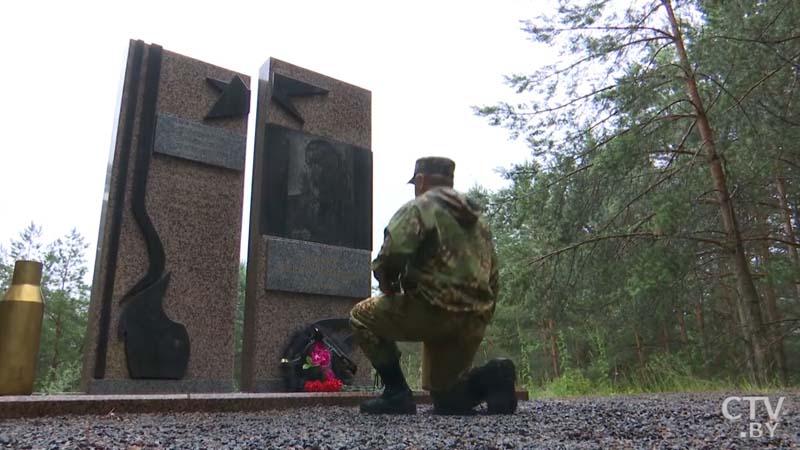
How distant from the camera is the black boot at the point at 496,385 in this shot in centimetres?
355

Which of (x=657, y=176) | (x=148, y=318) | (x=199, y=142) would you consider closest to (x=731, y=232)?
(x=657, y=176)

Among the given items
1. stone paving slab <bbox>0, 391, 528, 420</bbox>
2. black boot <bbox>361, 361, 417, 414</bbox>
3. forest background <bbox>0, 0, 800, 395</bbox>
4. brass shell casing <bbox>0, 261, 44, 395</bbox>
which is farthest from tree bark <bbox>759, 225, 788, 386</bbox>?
brass shell casing <bbox>0, 261, 44, 395</bbox>

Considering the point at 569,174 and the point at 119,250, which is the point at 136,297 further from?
the point at 569,174

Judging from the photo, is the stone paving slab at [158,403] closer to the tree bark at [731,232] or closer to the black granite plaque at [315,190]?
the black granite plaque at [315,190]

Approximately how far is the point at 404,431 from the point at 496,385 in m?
1.11

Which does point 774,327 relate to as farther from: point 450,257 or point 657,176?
point 450,257

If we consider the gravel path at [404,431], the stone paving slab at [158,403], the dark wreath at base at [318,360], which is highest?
the dark wreath at base at [318,360]

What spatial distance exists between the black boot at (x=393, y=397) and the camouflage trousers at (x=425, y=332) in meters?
0.07

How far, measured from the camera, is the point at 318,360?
221 inches

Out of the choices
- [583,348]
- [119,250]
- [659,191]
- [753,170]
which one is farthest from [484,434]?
[583,348]

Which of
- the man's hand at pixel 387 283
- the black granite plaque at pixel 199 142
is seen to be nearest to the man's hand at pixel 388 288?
the man's hand at pixel 387 283

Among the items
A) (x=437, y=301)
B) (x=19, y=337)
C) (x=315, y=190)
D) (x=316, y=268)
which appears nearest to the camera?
(x=437, y=301)

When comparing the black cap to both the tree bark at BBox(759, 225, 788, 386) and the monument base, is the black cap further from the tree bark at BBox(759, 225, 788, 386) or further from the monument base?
the tree bark at BBox(759, 225, 788, 386)

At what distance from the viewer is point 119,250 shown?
5344 millimetres
